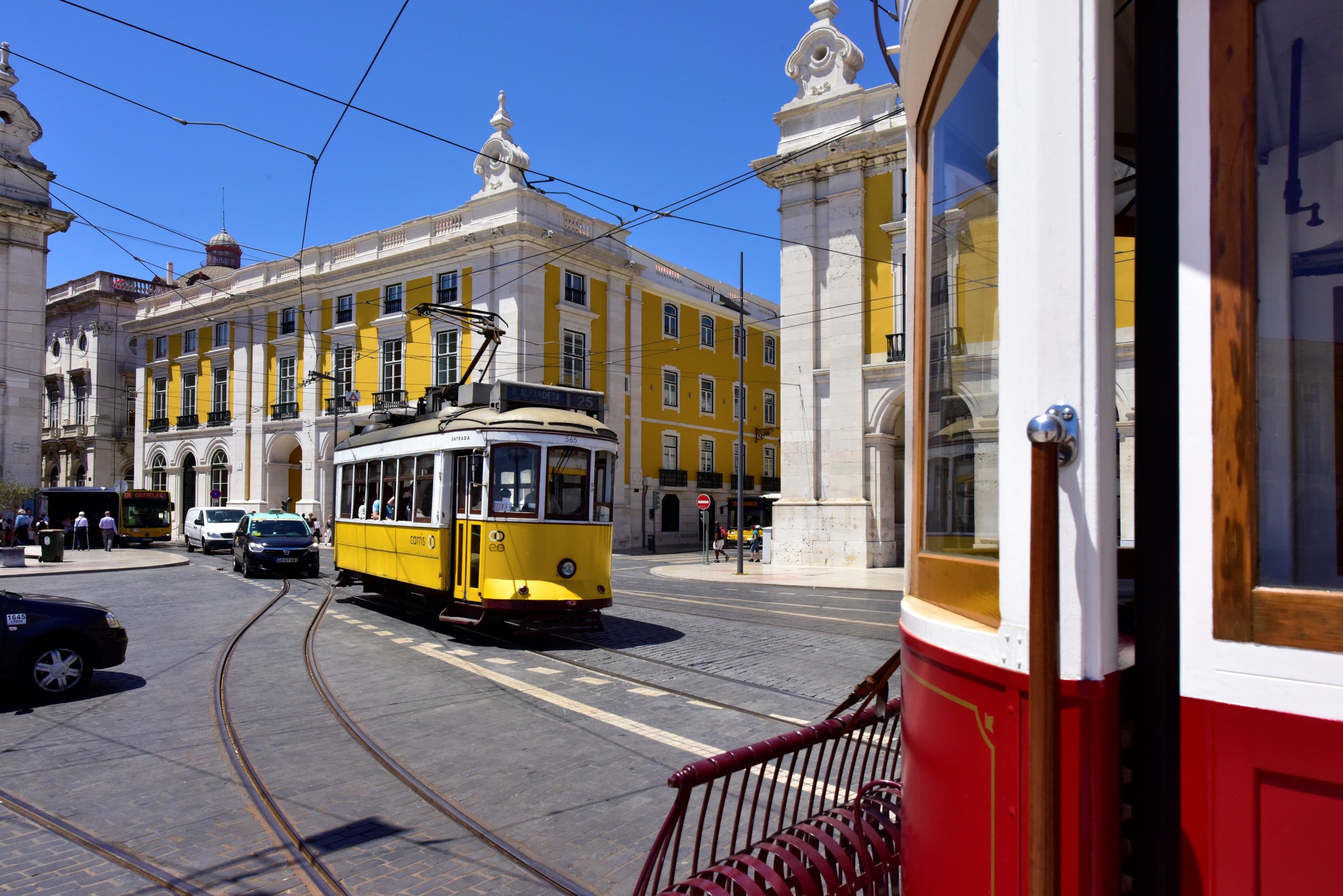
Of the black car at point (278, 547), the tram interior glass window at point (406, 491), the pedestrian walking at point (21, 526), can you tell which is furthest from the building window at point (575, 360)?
the tram interior glass window at point (406, 491)

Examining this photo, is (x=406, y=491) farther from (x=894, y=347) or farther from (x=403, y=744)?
(x=894, y=347)

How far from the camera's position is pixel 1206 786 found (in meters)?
1.34

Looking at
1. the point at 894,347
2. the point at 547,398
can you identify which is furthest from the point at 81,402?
the point at 547,398

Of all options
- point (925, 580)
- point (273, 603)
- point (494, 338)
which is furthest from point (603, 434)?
point (925, 580)

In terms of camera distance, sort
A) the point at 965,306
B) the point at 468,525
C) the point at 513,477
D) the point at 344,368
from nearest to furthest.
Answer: the point at 965,306
the point at 513,477
the point at 468,525
the point at 344,368

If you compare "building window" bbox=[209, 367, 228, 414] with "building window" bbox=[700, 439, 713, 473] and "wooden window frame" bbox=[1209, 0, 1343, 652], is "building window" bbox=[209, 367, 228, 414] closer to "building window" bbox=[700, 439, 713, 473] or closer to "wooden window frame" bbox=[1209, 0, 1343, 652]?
"building window" bbox=[700, 439, 713, 473]

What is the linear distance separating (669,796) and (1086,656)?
4244 millimetres

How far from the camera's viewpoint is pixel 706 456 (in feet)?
147

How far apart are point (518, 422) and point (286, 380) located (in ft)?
112

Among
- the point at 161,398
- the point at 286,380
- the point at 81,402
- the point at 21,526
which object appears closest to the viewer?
the point at 21,526

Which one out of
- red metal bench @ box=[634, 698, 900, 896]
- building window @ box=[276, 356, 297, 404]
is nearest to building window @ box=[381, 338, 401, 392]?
building window @ box=[276, 356, 297, 404]

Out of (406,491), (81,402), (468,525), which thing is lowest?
(468,525)

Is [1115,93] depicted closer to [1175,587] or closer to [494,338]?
[1175,587]

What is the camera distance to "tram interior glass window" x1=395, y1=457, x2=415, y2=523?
41.1 feet
